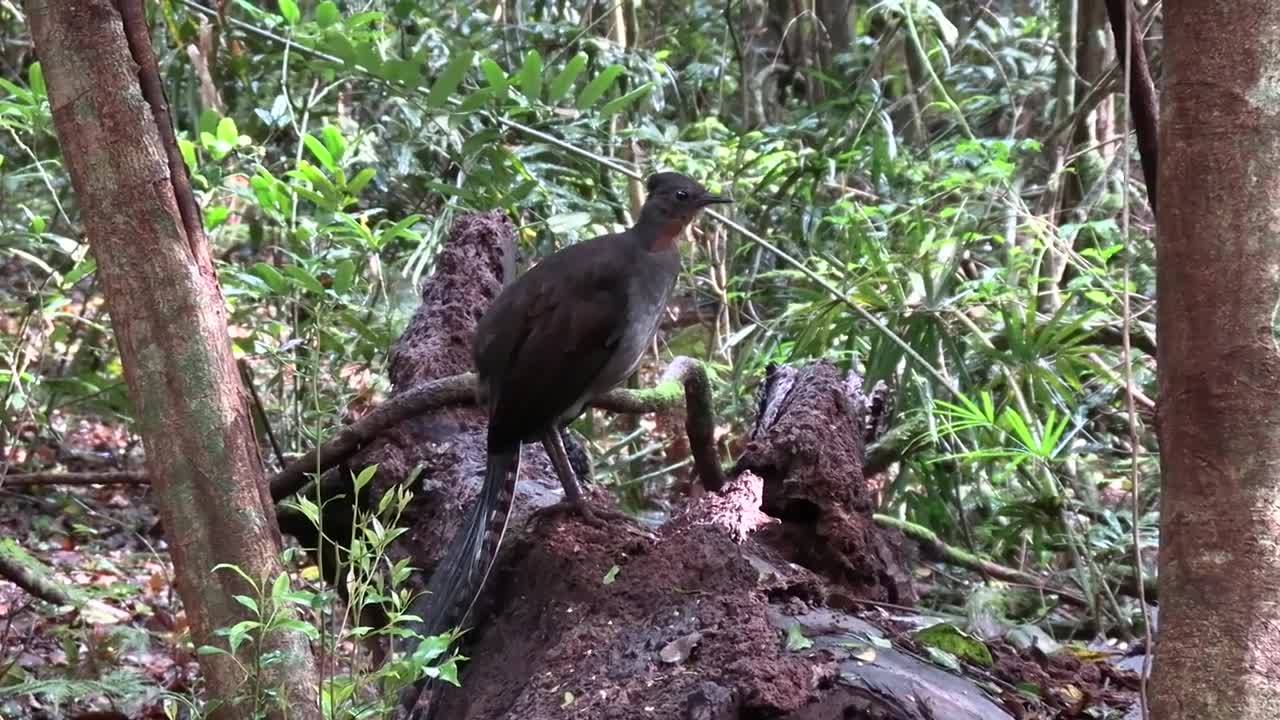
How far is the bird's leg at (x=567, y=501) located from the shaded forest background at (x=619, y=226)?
0.62 m

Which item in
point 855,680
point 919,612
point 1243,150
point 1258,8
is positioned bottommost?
point 919,612

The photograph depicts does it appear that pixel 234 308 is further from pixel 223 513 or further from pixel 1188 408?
pixel 1188 408

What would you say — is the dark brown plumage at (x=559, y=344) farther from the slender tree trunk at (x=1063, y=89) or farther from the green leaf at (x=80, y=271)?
the slender tree trunk at (x=1063, y=89)

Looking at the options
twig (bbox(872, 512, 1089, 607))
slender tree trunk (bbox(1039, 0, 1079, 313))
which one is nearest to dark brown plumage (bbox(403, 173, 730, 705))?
twig (bbox(872, 512, 1089, 607))

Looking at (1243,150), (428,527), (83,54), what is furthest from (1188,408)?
(428,527)

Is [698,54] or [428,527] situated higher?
[698,54]

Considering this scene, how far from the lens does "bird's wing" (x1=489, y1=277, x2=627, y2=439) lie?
3.07 metres

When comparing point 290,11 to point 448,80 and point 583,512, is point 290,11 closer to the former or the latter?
point 448,80

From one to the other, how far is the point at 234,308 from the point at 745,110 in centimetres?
329

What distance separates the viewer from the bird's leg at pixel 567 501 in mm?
2805

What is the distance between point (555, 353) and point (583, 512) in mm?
536

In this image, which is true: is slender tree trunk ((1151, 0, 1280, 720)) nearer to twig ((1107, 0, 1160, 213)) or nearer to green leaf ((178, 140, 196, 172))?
twig ((1107, 0, 1160, 213))

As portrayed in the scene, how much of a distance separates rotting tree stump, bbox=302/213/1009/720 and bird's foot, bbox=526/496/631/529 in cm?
5

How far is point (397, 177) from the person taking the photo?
5.73m
